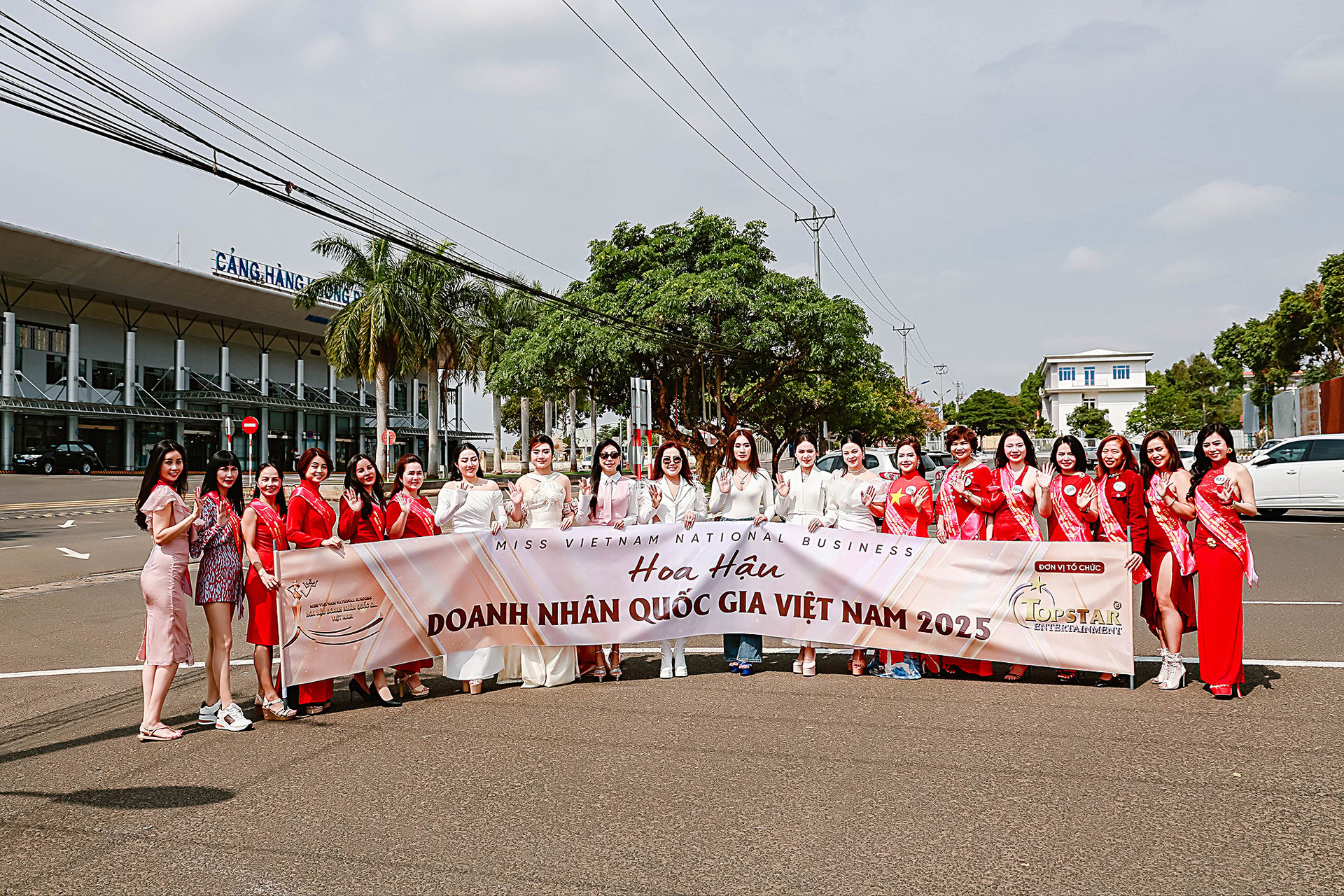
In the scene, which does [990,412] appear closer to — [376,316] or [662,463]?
[376,316]

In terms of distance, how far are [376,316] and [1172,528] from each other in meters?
33.1

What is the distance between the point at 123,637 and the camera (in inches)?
359

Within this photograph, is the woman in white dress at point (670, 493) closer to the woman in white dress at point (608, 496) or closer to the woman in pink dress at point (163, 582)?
the woman in white dress at point (608, 496)

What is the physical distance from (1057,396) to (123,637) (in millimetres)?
130317

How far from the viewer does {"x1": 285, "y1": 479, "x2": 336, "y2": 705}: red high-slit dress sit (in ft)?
21.0

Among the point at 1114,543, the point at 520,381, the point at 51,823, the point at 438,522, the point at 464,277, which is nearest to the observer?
the point at 51,823

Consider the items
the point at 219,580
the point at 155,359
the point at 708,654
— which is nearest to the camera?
the point at 219,580

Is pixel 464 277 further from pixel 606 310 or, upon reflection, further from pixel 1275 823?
pixel 1275 823

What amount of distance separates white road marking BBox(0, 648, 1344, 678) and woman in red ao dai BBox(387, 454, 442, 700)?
1.19 meters

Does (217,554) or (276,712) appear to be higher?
(217,554)

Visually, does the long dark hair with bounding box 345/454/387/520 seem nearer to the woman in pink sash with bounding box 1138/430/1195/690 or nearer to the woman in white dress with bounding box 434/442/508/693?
the woman in white dress with bounding box 434/442/508/693

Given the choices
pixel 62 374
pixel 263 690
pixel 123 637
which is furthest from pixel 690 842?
pixel 62 374

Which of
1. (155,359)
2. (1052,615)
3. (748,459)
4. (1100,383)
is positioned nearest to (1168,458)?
(1052,615)

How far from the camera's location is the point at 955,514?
7277mm
